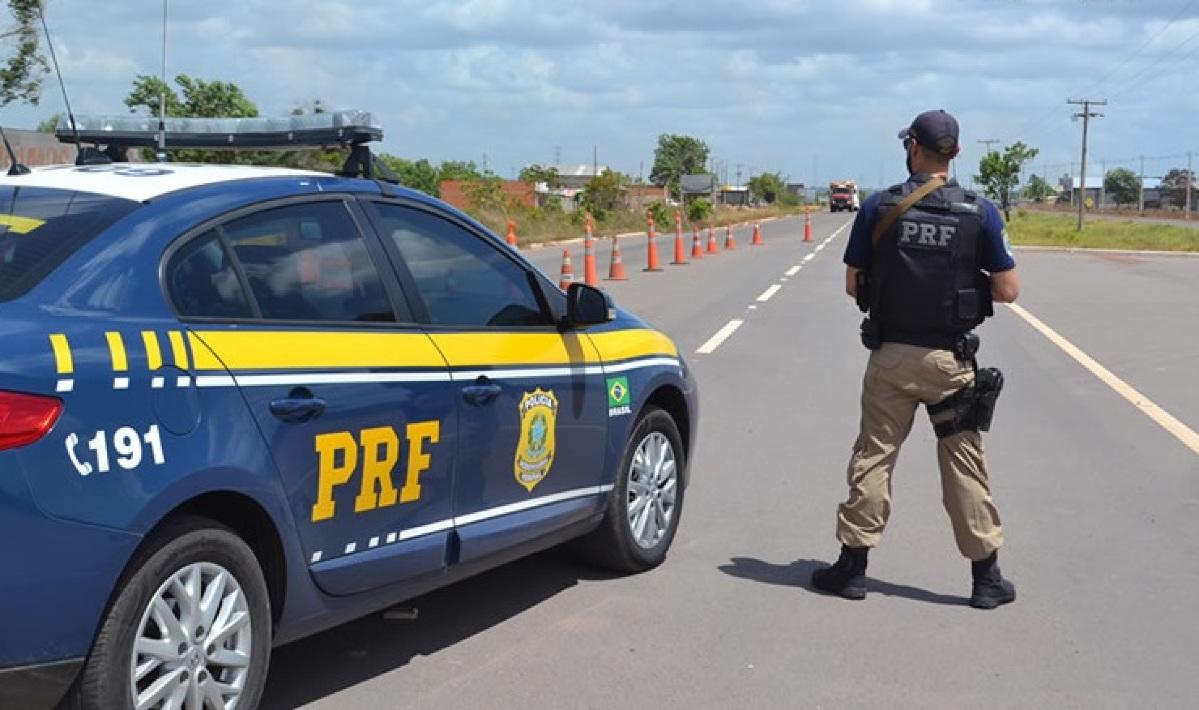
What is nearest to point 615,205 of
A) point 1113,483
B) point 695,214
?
point 695,214

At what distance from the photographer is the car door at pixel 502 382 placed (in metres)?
4.84

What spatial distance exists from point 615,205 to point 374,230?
62739 millimetres

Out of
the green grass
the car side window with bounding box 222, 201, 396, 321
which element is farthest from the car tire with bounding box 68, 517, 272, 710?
the green grass

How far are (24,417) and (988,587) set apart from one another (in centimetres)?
390

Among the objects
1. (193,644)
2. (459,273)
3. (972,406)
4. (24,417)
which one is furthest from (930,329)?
(24,417)

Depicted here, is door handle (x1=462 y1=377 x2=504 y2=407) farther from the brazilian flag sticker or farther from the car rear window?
the car rear window

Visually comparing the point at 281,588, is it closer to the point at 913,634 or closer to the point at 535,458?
the point at 535,458

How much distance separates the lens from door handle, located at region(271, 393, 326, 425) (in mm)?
3992

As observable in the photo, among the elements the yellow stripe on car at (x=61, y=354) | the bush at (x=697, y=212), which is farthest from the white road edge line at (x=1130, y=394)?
the bush at (x=697, y=212)

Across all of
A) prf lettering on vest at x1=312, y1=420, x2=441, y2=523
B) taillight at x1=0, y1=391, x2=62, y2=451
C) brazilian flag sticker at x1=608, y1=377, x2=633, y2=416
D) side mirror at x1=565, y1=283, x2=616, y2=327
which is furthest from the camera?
brazilian flag sticker at x1=608, y1=377, x2=633, y2=416

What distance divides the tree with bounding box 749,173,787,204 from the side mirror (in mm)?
154027

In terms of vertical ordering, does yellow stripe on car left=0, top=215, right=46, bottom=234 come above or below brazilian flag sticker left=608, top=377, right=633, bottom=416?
above

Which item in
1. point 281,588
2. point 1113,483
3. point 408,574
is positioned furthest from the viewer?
point 1113,483

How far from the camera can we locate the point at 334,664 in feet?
16.2
